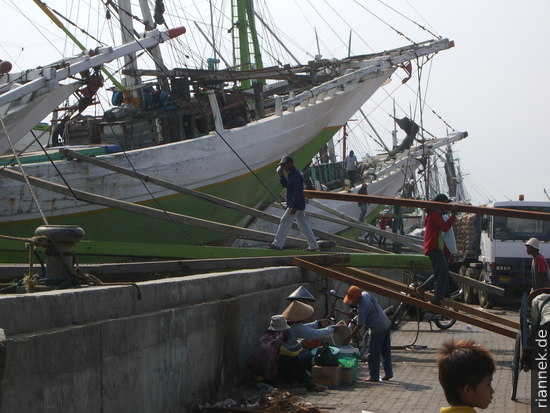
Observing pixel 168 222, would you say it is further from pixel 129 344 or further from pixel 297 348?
pixel 129 344

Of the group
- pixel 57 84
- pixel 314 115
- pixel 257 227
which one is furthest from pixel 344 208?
pixel 57 84

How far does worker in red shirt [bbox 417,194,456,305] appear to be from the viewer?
1398 cm

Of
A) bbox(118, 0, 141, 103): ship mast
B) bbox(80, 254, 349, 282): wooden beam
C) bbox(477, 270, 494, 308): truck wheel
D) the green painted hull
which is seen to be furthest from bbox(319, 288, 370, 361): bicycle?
bbox(118, 0, 141, 103): ship mast

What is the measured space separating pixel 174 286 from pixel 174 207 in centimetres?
1361

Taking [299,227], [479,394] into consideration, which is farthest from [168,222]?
[479,394]

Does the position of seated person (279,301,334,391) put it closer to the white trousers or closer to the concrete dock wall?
the concrete dock wall

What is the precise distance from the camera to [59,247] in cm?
844

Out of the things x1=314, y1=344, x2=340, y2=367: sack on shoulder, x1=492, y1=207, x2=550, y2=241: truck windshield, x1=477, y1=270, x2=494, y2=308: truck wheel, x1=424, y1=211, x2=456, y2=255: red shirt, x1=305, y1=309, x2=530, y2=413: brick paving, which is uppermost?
x1=424, y1=211, x2=456, y2=255: red shirt

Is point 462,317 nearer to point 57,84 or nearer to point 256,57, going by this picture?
point 57,84

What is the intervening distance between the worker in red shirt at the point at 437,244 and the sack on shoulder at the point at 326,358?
10.2ft

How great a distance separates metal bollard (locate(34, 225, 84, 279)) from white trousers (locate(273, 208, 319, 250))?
24.8ft

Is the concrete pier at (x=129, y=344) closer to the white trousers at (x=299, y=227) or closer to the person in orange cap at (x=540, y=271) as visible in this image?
the white trousers at (x=299, y=227)

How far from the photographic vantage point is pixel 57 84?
1859cm

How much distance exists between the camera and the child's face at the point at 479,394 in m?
4.14
